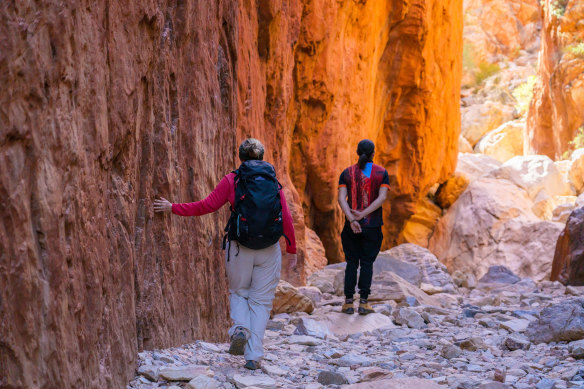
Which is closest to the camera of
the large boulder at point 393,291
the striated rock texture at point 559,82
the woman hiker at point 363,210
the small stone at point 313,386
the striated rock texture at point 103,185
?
the striated rock texture at point 103,185

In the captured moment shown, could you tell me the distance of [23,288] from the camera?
262 centimetres

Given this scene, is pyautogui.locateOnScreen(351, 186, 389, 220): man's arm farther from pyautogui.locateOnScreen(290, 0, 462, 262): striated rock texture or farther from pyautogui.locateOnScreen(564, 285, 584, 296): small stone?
pyautogui.locateOnScreen(290, 0, 462, 262): striated rock texture

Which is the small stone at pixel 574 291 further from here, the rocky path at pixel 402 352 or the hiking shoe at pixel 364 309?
the hiking shoe at pixel 364 309

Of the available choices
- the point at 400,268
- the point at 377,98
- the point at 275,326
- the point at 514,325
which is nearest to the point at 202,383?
the point at 275,326

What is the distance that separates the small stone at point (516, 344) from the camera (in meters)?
5.83

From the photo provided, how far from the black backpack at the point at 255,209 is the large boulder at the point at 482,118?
40846 millimetres

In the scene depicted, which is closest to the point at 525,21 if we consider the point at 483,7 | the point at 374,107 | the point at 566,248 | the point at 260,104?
the point at 483,7

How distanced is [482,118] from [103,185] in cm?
4323

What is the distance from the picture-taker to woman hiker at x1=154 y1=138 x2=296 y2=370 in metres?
4.51

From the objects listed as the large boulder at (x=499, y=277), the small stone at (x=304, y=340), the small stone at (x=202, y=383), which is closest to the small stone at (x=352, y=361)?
the small stone at (x=304, y=340)

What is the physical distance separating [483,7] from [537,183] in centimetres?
3814

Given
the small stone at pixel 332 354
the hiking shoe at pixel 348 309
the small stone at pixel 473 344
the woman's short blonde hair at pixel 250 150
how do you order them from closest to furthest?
the woman's short blonde hair at pixel 250 150 → the small stone at pixel 332 354 → the small stone at pixel 473 344 → the hiking shoe at pixel 348 309

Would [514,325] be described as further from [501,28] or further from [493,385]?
[501,28]

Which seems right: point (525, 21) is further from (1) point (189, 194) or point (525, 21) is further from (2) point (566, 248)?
(1) point (189, 194)
